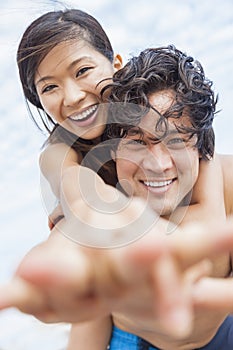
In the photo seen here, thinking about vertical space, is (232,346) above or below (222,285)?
below

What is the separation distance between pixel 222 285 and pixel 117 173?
465 millimetres

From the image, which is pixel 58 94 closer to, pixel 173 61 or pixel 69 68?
pixel 69 68

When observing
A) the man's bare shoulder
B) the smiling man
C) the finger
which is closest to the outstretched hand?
the finger

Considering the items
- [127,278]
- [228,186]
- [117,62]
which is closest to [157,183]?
[228,186]

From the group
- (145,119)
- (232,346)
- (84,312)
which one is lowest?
(232,346)

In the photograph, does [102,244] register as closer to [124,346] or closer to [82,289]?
[82,289]

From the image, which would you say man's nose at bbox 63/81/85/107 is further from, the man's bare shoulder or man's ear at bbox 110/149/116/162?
the man's bare shoulder

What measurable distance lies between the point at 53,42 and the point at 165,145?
0.24 metres

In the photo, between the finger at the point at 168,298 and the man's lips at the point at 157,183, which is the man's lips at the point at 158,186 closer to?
the man's lips at the point at 157,183

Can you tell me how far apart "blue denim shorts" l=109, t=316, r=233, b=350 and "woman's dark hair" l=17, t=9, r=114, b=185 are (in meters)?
0.28

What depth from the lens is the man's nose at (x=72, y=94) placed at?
711 mm

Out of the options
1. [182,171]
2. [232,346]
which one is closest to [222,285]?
[182,171]

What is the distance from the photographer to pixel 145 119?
69 cm

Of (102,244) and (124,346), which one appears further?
(124,346)
